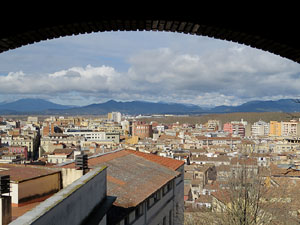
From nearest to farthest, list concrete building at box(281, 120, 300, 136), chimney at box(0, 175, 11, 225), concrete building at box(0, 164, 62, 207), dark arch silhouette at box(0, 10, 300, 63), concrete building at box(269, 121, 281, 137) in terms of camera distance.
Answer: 1. dark arch silhouette at box(0, 10, 300, 63)
2. chimney at box(0, 175, 11, 225)
3. concrete building at box(0, 164, 62, 207)
4. concrete building at box(281, 120, 300, 136)
5. concrete building at box(269, 121, 281, 137)

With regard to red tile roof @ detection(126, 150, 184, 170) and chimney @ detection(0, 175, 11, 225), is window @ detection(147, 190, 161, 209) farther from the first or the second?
chimney @ detection(0, 175, 11, 225)

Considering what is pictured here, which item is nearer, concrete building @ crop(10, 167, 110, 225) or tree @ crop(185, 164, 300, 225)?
concrete building @ crop(10, 167, 110, 225)

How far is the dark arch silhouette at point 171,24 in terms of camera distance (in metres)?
3.31

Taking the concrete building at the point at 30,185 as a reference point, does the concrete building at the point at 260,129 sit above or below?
below

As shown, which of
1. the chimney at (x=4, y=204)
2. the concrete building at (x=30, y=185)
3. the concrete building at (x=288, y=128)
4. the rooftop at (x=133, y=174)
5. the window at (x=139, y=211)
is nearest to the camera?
the chimney at (x=4, y=204)

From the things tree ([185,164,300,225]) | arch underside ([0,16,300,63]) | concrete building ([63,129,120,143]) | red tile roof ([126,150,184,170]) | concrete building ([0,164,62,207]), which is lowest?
concrete building ([63,129,120,143])

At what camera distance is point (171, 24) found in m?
3.40

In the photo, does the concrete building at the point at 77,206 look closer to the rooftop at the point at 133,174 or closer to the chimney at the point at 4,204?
the chimney at the point at 4,204

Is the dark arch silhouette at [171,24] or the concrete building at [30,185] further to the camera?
the concrete building at [30,185]

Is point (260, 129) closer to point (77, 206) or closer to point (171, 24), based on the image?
point (77, 206)

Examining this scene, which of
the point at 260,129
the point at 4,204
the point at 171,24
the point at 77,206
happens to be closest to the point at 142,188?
the point at 77,206

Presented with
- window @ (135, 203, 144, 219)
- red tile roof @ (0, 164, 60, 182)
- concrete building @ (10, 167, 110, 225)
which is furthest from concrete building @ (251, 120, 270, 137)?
red tile roof @ (0, 164, 60, 182)

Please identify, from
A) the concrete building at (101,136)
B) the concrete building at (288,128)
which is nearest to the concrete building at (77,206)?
the concrete building at (101,136)

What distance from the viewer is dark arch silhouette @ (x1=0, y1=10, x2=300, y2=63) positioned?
331cm
